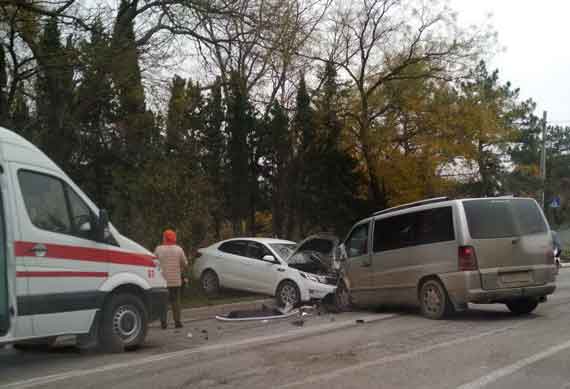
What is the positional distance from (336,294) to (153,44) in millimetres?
7340

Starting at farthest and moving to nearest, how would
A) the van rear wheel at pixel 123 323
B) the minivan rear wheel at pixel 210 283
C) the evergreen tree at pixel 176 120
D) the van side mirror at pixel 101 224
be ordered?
the evergreen tree at pixel 176 120 → the minivan rear wheel at pixel 210 283 → the van rear wheel at pixel 123 323 → the van side mirror at pixel 101 224

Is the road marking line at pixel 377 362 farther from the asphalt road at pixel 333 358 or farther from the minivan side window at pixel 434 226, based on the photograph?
the minivan side window at pixel 434 226

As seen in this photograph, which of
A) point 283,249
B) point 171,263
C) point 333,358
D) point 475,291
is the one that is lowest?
point 333,358

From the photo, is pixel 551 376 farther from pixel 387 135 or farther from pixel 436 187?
pixel 436 187

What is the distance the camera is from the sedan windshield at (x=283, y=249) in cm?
1441

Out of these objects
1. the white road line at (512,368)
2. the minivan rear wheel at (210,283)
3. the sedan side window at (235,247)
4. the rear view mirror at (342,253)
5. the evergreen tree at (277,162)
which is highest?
the evergreen tree at (277,162)

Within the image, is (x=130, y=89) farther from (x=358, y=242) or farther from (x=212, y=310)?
(x=358, y=242)

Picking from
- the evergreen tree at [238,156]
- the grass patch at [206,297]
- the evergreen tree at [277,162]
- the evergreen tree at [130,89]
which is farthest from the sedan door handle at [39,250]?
the evergreen tree at [277,162]

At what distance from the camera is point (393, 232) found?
11664mm

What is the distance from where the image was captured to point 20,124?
A: 54.3 feet

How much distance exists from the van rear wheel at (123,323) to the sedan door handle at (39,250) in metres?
1.29

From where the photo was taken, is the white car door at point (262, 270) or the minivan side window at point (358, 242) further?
the white car door at point (262, 270)

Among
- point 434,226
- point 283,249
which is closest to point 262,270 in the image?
point 283,249

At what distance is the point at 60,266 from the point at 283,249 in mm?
7586
